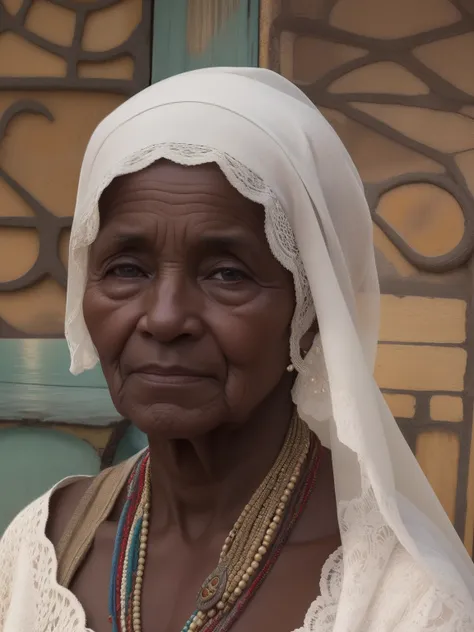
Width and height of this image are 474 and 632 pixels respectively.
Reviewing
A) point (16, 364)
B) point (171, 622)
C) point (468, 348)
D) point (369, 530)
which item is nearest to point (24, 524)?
point (171, 622)

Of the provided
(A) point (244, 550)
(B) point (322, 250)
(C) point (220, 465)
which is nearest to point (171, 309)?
(B) point (322, 250)

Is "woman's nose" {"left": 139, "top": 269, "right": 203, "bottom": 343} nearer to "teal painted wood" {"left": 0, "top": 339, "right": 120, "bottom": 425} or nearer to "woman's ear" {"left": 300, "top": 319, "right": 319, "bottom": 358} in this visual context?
"woman's ear" {"left": 300, "top": 319, "right": 319, "bottom": 358}

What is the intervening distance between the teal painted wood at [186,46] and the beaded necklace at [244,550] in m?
1.44

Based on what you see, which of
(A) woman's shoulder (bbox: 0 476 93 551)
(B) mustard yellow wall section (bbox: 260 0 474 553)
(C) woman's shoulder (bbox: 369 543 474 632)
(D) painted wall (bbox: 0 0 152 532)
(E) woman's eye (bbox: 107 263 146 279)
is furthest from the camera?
(D) painted wall (bbox: 0 0 152 532)

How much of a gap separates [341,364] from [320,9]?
159 centimetres

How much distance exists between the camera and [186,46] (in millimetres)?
2613

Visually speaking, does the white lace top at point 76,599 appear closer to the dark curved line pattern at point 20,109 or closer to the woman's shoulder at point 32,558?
the woman's shoulder at point 32,558

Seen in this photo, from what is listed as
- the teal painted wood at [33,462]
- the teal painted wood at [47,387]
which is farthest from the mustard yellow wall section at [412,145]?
the teal painted wood at [33,462]

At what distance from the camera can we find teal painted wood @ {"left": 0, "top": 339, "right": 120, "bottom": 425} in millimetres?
2703

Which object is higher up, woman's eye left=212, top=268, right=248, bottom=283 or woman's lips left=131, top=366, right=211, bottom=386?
woman's eye left=212, top=268, right=248, bottom=283

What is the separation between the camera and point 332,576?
1.38m

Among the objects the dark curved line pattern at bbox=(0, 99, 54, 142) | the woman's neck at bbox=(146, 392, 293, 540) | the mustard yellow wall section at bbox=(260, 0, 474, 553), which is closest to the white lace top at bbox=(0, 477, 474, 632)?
the woman's neck at bbox=(146, 392, 293, 540)

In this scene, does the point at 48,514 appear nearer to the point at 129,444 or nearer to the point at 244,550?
the point at 244,550

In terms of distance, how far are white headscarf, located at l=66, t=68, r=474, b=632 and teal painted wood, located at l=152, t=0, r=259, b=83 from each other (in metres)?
1.15
